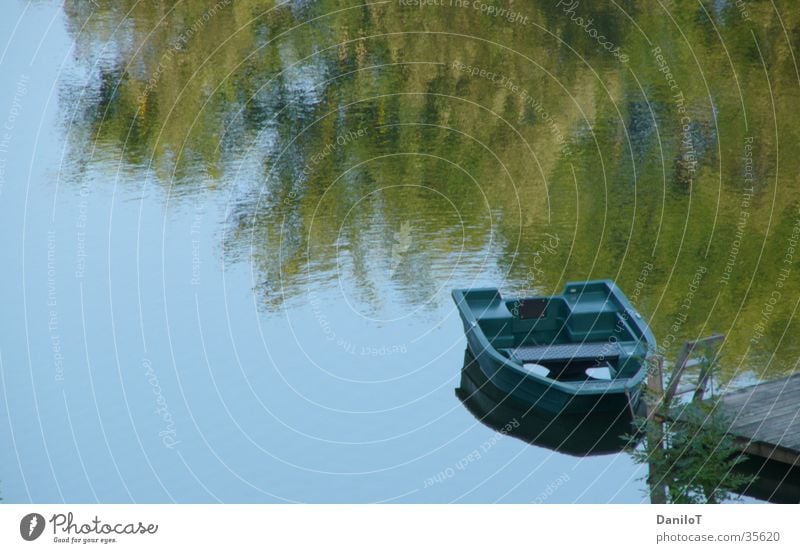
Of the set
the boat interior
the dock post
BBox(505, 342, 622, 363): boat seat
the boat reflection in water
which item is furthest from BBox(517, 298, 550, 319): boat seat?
the dock post

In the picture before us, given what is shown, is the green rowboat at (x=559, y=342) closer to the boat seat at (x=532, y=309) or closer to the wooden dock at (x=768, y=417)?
the boat seat at (x=532, y=309)

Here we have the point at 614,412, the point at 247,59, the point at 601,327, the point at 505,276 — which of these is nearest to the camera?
the point at 614,412

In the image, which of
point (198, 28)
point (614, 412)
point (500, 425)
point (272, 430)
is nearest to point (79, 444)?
point (272, 430)

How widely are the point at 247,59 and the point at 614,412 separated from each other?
7.09 m

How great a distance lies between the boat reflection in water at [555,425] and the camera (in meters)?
10.6

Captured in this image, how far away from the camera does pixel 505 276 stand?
12688mm

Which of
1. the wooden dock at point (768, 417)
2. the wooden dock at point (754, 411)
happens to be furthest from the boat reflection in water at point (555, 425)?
the wooden dock at point (768, 417)

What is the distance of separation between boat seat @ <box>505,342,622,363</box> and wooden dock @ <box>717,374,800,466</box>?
1.23 metres

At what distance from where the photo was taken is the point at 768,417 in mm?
9750

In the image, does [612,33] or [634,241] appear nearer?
[634,241]

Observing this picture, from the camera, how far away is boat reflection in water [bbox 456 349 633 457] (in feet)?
34.8

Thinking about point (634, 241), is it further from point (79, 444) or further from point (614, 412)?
point (79, 444)

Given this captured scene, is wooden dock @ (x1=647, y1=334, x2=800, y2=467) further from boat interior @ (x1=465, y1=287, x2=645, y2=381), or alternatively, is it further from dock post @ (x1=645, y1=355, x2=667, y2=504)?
boat interior @ (x1=465, y1=287, x2=645, y2=381)

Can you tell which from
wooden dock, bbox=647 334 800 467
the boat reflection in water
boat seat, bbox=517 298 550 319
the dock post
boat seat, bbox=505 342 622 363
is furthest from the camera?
boat seat, bbox=517 298 550 319
